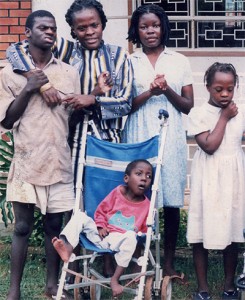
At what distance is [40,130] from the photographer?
538 cm

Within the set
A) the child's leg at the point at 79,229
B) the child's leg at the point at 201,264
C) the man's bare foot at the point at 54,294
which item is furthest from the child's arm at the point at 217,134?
the man's bare foot at the point at 54,294

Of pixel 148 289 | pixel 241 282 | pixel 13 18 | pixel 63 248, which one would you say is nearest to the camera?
pixel 241 282

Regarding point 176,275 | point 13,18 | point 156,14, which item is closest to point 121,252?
point 176,275

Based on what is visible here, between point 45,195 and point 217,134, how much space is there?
1.22 metres

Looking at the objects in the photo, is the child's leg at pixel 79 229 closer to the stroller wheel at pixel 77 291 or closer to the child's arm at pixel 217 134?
the stroller wheel at pixel 77 291

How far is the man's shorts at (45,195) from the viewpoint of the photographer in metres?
5.37

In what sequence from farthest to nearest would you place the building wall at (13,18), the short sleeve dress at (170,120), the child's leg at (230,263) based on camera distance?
the building wall at (13,18), the short sleeve dress at (170,120), the child's leg at (230,263)

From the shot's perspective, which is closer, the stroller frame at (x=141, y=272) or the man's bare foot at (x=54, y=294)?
the stroller frame at (x=141, y=272)

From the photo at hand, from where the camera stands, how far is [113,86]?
18.4ft

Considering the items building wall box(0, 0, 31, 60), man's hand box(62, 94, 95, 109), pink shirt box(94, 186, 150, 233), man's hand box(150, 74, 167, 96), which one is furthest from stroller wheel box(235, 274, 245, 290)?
building wall box(0, 0, 31, 60)

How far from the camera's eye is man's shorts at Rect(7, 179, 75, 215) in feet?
17.6

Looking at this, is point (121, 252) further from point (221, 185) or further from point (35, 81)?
point (35, 81)

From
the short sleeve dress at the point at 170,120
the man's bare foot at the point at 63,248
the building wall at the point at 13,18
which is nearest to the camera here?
the man's bare foot at the point at 63,248

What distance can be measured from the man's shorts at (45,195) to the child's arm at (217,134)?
0.97 meters
